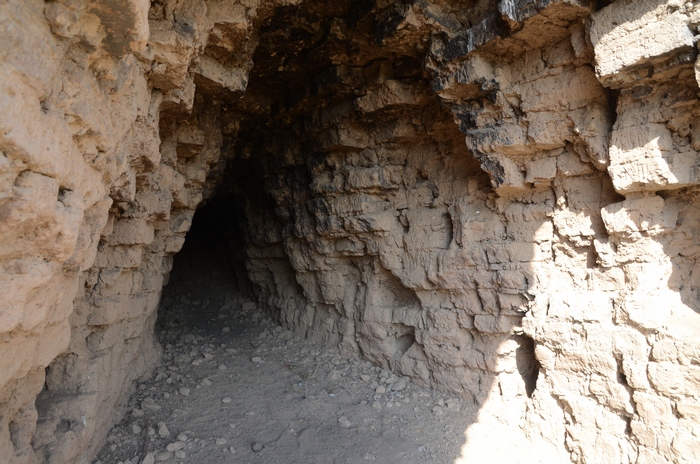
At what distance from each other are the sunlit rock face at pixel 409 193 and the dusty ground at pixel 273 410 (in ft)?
0.86

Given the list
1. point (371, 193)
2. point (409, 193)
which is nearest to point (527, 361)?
point (409, 193)

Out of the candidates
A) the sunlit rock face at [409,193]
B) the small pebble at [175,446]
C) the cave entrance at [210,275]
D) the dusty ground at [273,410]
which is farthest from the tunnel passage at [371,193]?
the small pebble at [175,446]

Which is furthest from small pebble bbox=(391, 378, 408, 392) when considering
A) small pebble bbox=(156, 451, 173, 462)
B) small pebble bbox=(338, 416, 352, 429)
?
small pebble bbox=(156, 451, 173, 462)

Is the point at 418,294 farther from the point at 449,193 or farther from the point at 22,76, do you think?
the point at 22,76

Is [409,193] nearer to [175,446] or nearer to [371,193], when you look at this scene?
[371,193]

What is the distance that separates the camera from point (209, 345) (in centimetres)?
645

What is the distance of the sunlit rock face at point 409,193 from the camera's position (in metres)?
2.18

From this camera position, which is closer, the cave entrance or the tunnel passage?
the tunnel passage

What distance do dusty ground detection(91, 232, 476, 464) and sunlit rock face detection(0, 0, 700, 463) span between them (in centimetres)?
26

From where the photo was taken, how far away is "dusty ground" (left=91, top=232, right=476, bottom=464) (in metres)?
4.38

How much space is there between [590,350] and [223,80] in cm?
413

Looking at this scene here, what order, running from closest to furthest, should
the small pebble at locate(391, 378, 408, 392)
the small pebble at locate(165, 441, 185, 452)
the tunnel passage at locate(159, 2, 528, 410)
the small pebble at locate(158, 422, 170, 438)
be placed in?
the small pebble at locate(165, 441, 185, 452)
the small pebble at locate(158, 422, 170, 438)
the tunnel passage at locate(159, 2, 528, 410)
the small pebble at locate(391, 378, 408, 392)

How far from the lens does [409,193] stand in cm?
585

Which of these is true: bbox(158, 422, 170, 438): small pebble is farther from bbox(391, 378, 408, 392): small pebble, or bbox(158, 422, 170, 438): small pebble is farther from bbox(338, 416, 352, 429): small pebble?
bbox(391, 378, 408, 392): small pebble
